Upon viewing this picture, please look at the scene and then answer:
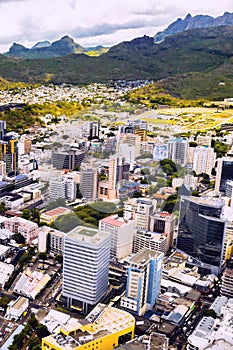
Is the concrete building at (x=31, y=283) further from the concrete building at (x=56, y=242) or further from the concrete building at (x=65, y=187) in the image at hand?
the concrete building at (x=65, y=187)

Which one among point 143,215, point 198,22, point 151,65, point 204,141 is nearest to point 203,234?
point 143,215

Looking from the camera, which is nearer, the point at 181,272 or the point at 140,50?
the point at 181,272

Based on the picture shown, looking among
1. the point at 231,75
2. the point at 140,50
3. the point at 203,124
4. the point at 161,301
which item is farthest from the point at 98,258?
the point at 140,50

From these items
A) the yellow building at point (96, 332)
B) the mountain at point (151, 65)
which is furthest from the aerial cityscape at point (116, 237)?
the mountain at point (151, 65)

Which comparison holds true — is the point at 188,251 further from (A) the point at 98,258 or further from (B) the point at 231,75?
(B) the point at 231,75

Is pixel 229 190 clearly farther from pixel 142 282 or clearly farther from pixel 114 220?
pixel 142 282

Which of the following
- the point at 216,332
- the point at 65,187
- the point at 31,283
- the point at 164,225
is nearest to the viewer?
the point at 216,332
